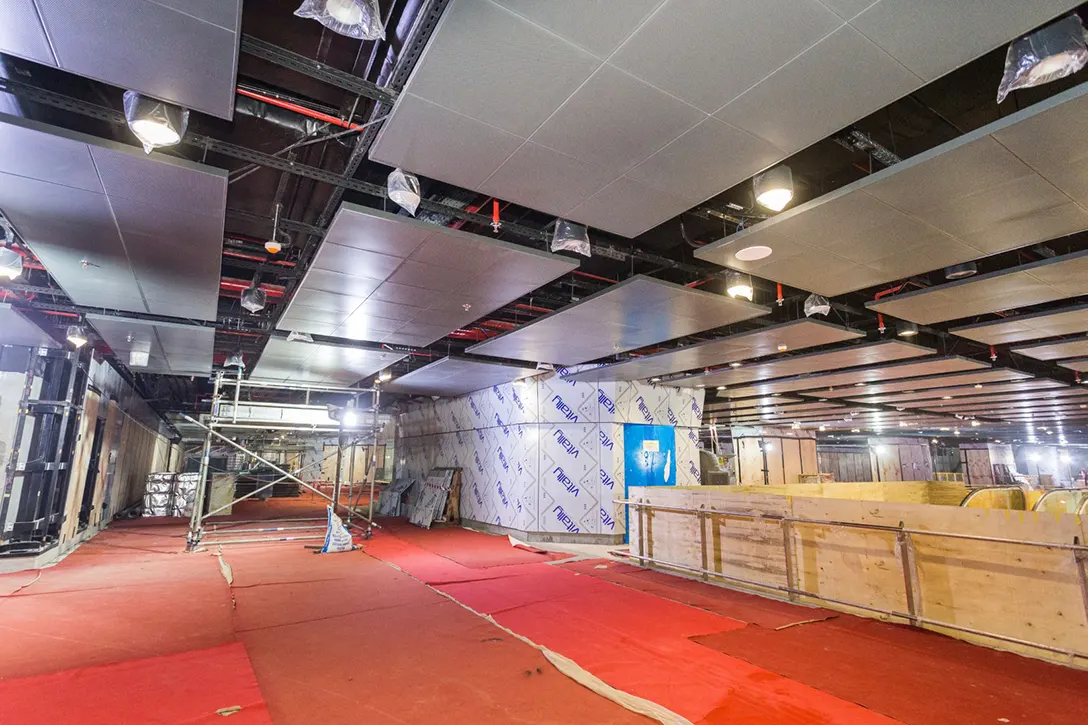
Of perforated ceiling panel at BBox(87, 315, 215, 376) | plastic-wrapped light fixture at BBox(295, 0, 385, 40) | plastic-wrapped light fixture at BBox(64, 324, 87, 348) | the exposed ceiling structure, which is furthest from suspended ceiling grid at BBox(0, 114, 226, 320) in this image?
plastic-wrapped light fixture at BBox(64, 324, 87, 348)

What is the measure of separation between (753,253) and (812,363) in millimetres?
5655

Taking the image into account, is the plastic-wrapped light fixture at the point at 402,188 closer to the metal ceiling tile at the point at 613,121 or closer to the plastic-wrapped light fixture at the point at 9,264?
the metal ceiling tile at the point at 613,121

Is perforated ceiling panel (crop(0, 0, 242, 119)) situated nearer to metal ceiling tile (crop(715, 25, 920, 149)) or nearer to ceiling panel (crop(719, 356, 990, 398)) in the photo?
metal ceiling tile (crop(715, 25, 920, 149))

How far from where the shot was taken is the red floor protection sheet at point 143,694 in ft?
9.57

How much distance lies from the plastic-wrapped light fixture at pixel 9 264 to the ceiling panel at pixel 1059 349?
13.0 m

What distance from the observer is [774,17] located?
2221 millimetres

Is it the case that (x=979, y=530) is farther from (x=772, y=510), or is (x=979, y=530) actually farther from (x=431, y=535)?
(x=431, y=535)

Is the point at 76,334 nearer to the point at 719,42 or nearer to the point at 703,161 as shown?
the point at 703,161

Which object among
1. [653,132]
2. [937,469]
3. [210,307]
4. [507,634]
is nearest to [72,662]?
[507,634]

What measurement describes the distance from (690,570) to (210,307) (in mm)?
7019

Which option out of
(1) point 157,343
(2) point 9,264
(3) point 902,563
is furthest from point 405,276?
(3) point 902,563

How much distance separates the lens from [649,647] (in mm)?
4141

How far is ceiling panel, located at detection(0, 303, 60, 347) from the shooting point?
6260 mm

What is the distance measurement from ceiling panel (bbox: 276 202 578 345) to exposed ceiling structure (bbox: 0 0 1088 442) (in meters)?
0.03
